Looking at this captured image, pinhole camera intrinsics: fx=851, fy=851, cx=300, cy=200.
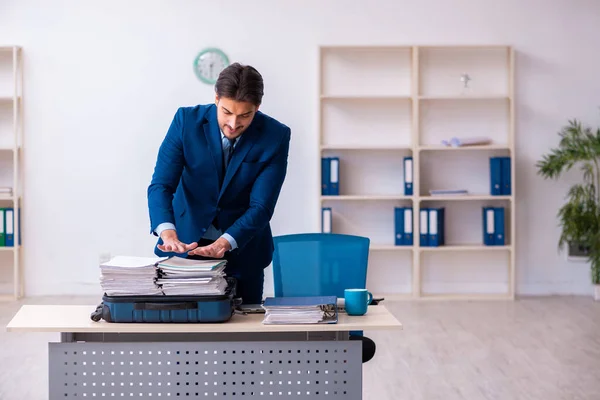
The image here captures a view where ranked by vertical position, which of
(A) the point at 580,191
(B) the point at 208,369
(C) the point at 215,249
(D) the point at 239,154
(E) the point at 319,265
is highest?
(D) the point at 239,154

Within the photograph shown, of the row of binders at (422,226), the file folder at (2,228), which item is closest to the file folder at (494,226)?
the row of binders at (422,226)

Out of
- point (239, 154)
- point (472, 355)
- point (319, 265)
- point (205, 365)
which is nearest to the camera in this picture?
point (205, 365)

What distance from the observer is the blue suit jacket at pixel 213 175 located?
3.00 metres

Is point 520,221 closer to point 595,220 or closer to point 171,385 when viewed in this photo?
point 595,220

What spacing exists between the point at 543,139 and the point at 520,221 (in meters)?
0.71

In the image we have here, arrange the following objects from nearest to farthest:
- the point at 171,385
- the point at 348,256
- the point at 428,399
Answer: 1. the point at 171,385
2. the point at 348,256
3. the point at 428,399

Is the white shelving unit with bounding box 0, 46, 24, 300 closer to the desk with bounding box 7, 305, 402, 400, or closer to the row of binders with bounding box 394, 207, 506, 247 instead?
the row of binders with bounding box 394, 207, 506, 247

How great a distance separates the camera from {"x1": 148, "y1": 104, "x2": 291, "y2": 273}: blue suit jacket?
300 centimetres

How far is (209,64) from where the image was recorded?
23.0 ft

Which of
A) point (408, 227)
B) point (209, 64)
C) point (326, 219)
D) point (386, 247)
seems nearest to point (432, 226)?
point (408, 227)

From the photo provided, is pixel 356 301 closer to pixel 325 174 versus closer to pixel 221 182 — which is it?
pixel 221 182

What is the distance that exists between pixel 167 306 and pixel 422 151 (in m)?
4.85

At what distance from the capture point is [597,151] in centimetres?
661

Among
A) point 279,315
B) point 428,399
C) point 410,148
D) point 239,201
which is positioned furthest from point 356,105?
point 279,315
